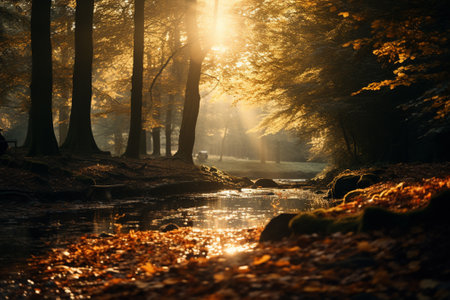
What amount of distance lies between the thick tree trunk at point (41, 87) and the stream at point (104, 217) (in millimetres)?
3828

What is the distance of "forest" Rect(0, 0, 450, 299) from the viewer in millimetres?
4906

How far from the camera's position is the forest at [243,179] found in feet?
16.1

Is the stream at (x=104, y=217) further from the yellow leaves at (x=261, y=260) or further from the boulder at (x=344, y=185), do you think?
the yellow leaves at (x=261, y=260)

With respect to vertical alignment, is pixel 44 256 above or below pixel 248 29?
below

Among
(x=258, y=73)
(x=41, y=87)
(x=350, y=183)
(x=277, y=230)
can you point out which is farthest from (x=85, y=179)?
(x=258, y=73)

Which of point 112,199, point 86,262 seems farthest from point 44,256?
point 112,199

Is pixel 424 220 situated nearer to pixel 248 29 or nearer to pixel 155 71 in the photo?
pixel 248 29

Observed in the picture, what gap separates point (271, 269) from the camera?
4.92 m

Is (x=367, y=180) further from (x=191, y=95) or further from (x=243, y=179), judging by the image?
(x=191, y=95)

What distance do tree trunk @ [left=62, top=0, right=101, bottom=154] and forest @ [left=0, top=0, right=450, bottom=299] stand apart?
0.06 meters

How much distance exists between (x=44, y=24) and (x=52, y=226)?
32.8ft

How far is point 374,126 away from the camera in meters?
23.0

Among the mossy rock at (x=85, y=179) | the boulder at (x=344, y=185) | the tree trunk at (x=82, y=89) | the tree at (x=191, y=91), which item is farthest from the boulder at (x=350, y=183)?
the tree trunk at (x=82, y=89)

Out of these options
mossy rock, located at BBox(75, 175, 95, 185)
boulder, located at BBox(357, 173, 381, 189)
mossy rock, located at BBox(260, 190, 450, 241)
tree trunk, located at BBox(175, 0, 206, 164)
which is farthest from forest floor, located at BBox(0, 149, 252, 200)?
mossy rock, located at BBox(260, 190, 450, 241)
